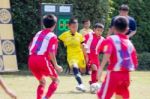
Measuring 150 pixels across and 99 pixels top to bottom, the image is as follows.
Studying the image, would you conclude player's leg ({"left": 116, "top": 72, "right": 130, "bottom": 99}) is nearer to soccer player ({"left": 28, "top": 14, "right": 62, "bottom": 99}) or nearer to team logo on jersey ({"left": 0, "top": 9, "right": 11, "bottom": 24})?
soccer player ({"left": 28, "top": 14, "right": 62, "bottom": 99})

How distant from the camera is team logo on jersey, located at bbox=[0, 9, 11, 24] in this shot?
19.8 meters

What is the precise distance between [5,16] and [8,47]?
105cm

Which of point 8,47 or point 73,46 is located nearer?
point 73,46

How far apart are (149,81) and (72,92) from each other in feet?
15.1

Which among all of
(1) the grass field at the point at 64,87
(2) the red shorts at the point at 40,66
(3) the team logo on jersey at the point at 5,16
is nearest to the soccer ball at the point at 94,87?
(1) the grass field at the point at 64,87

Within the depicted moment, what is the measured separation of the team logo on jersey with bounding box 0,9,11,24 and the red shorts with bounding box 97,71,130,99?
433 inches

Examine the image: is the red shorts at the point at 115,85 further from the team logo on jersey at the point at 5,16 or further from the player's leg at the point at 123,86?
the team logo on jersey at the point at 5,16

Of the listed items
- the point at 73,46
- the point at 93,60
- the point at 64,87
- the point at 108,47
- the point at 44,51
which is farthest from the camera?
the point at 64,87

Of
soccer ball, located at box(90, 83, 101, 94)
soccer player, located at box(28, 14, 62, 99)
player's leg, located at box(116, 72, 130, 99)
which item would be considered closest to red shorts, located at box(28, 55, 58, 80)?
soccer player, located at box(28, 14, 62, 99)

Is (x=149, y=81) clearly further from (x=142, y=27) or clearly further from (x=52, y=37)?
(x=142, y=27)

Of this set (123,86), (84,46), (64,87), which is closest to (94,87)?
(84,46)

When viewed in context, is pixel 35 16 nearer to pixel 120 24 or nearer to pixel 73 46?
pixel 73 46

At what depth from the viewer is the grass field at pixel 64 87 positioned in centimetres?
1384

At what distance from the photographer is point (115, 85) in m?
9.27
